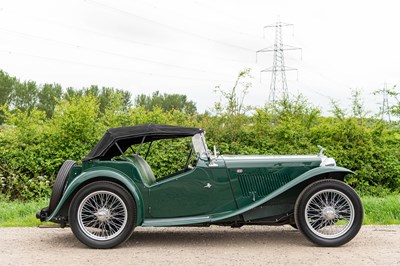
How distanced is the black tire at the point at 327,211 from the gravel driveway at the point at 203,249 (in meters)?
0.15

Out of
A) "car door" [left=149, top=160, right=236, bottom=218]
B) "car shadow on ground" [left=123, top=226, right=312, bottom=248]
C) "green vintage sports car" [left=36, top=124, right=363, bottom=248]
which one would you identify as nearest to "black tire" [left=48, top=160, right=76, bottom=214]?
"green vintage sports car" [left=36, top=124, right=363, bottom=248]

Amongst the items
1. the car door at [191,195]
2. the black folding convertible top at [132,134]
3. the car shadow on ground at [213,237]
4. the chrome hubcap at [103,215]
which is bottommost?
the car shadow on ground at [213,237]

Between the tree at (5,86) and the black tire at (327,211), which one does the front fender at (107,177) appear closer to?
the black tire at (327,211)

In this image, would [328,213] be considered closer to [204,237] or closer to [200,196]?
[200,196]

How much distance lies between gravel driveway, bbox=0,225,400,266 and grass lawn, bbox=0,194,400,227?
47 centimetres

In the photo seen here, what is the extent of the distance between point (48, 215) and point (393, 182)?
8.09 metres

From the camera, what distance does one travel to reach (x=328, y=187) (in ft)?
21.2

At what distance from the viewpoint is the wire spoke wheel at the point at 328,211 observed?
6441 mm

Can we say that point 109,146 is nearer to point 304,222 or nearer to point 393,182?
point 304,222

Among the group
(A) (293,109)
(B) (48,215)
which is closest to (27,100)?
(A) (293,109)

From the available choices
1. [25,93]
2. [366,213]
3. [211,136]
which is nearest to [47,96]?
[25,93]

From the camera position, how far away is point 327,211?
642cm

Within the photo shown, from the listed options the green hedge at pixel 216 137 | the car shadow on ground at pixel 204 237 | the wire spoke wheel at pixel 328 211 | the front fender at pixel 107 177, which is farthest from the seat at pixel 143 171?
the green hedge at pixel 216 137

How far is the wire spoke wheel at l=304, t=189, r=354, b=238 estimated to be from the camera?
21.1ft
